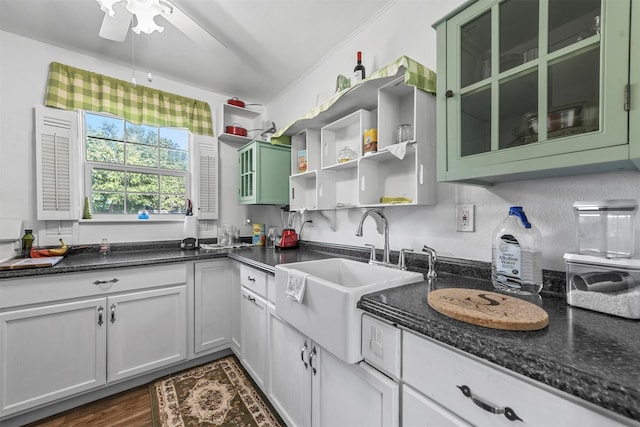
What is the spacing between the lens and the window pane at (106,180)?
86.9 inches

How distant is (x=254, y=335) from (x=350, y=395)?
944mm

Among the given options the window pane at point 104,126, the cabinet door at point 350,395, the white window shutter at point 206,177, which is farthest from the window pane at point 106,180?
the cabinet door at point 350,395

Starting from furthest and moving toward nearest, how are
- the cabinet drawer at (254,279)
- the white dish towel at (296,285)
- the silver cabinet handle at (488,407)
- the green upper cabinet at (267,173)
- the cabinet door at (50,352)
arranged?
1. the green upper cabinet at (267,173)
2. the cabinet drawer at (254,279)
3. the cabinet door at (50,352)
4. the white dish towel at (296,285)
5. the silver cabinet handle at (488,407)

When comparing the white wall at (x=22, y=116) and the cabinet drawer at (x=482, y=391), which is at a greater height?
the white wall at (x=22, y=116)

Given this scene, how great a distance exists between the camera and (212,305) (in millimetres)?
2102

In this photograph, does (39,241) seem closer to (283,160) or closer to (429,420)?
(283,160)

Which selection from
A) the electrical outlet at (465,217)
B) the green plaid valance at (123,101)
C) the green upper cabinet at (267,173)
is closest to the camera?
the electrical outlet at (465,217)

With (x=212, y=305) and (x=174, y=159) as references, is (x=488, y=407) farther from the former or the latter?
(x=174, y=159)

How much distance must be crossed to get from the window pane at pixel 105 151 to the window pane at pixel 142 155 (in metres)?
0.06

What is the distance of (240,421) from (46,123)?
254 cm

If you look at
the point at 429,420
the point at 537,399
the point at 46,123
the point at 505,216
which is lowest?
the point at 429,420

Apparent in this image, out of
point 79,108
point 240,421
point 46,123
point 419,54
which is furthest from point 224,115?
point 240,421

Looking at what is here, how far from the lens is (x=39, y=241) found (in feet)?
6.40

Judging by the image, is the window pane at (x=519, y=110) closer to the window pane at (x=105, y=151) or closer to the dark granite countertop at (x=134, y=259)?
the dark granite countertop at (x=134, y=259)
